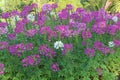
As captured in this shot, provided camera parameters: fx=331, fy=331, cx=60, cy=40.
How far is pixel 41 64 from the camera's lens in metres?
3.98

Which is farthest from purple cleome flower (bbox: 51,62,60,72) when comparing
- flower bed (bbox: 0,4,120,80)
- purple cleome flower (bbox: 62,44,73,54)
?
purple cleome flower (bbox: 62,44,73,54)

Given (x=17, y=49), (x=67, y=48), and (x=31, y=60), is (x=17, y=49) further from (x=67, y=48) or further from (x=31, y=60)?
(x=67, y=48)

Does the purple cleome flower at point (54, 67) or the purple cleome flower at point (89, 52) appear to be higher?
the purple cleome flower at point (89, 52)

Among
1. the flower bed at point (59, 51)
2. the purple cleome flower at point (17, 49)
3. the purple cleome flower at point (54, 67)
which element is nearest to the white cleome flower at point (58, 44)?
the flower bed at point (59, 51)

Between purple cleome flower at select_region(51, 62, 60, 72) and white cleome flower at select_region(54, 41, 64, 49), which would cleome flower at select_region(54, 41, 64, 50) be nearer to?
white cleome flower at select_region(54, 41, 64, 49)

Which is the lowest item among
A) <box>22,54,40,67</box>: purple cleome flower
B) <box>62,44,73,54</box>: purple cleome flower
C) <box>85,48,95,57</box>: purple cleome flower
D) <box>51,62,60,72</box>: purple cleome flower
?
<box>51,62,60,72</box>: purple cleome flower

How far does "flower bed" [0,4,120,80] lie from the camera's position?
384 centimetres

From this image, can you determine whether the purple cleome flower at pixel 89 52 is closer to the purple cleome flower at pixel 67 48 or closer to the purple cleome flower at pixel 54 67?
the purple cleome flower at pixel 67 48

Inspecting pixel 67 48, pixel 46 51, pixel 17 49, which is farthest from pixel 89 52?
pixel 17 49

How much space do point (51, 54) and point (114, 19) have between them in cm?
131

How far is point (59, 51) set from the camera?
3990mm

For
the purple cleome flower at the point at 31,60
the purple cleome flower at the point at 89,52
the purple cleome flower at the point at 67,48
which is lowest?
the purple cleome flower at the point at 31,60

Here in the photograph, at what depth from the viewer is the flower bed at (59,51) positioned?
3837mm

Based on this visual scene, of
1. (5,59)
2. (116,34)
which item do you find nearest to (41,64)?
(5,59)
